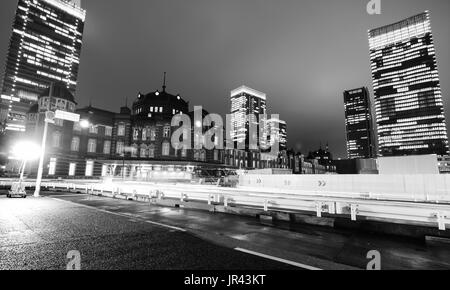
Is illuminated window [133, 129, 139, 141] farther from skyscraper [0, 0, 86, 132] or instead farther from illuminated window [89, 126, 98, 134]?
skyscraper [0, 0, 86, 132]

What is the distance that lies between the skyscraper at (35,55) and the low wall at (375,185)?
546 ft

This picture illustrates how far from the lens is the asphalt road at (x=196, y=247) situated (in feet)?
15.7

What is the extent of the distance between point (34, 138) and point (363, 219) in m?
57.6

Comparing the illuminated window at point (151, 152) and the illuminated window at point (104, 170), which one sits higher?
the illuminated window at point (151, 152)

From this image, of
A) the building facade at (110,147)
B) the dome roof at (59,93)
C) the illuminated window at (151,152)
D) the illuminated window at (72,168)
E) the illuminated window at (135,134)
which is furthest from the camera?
the illuminated window at (135,134)

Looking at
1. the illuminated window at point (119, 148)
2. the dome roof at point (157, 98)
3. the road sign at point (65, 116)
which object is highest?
the dome roof at point (157, 98)

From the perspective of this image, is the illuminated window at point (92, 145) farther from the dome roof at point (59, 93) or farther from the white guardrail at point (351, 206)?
the white guardrail at point (351, 206)

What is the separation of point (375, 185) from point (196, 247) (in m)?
20.3

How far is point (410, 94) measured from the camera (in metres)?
175

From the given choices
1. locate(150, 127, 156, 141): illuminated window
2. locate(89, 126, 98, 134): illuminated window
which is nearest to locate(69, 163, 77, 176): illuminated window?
locate(89, 126, 98, 134): illuminated window

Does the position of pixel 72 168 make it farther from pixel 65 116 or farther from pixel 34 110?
pixel 65 116

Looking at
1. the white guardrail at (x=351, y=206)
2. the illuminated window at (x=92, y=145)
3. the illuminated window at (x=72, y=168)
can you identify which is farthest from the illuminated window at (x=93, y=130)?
the white guardrail at (x=351, y=206)
